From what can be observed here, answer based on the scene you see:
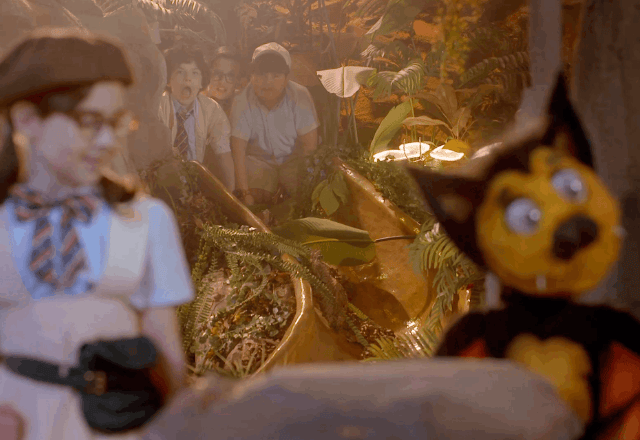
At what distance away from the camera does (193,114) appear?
160 cm

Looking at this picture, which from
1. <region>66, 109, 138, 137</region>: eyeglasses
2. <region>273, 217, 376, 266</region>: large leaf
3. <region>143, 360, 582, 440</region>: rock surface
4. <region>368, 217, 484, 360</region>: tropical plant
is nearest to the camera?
<region>143, 360, 582, 440</region>: rock surface

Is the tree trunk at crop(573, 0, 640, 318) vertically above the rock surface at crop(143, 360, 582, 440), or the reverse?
the tree trunk at crop(573, 0, 640, 318)

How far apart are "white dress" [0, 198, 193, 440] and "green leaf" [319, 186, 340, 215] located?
88 cm

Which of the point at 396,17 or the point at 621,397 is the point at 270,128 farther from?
the point at 621,397

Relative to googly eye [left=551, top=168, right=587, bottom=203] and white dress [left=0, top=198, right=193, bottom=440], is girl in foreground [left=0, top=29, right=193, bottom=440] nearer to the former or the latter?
white dress [left=0, top=198, right=193, bottom=440]

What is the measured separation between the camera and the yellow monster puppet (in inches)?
25.5

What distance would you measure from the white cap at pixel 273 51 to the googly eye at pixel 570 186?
1073 millimetres

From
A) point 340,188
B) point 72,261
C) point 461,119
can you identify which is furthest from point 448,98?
point 72,261

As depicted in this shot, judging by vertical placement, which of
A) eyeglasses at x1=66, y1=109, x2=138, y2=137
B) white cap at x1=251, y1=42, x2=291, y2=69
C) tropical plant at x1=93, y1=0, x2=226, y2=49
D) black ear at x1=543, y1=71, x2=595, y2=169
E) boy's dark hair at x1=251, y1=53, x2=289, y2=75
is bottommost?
black ear at x1=543, y1=71, x2=595, y2=169

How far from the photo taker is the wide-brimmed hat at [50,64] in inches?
26.2

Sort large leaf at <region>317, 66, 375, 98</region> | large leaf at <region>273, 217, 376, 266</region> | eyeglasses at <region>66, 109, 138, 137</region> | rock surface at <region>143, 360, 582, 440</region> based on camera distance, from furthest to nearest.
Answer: large leaf at <region>317, 66, 375, 98</region>, large leaf at <region>273, 217, 376, 266</region>, eyeglasses at <region>66, 109, 138, 137</region>, rock surface at <region>143, 360, 582, 440</region>

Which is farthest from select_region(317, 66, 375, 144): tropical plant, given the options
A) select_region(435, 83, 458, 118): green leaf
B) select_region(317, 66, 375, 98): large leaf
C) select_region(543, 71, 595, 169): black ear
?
select_region(543, 71, 595, 169): black ear

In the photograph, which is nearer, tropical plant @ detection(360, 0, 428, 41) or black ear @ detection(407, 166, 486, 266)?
black ear @ detection(407, 166, 486, 266)

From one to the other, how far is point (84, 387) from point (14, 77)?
0.39 metres
